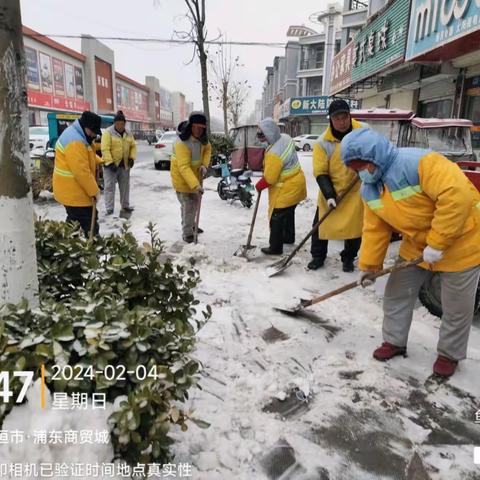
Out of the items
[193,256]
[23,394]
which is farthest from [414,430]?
[193,256]

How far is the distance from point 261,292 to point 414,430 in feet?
6.62

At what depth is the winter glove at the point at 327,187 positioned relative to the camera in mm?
4301

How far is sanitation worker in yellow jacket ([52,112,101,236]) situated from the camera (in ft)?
13.9

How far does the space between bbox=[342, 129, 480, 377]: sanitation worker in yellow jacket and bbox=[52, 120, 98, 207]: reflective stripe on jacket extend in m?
2.87

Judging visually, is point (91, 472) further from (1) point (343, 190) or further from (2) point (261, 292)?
(1) point (343, 190)

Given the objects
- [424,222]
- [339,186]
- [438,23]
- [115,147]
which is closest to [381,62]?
[438,23]

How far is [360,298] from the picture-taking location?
12.9ft

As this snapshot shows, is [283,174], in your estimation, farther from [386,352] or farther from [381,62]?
[381,62]

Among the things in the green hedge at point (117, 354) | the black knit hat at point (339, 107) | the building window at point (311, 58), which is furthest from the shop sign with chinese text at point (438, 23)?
the building window at point (311, 58)

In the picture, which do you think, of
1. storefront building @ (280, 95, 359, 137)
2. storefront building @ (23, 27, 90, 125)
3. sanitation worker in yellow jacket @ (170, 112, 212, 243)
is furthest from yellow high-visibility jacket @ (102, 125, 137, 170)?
storefront building @ (280, 95, 359, 137)

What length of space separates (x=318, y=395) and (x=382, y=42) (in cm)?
1112

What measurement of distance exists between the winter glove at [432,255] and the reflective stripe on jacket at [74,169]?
3389 mm

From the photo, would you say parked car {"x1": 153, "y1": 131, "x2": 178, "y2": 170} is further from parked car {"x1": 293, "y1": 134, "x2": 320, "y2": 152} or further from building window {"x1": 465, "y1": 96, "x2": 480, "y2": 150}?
parked car {"x1": 293, "y1": 134, "x2": 320, "y2": 152}

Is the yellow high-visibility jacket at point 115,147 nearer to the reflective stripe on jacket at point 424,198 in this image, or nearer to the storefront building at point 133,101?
the reflective stripe on jacket at point 424,198
